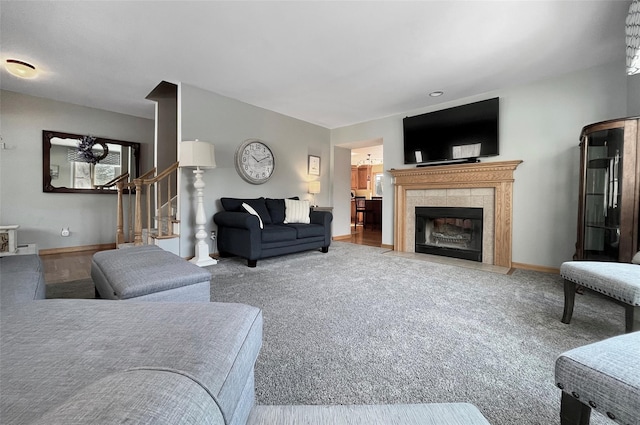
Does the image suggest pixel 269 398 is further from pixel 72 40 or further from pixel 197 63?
pixel 72 40

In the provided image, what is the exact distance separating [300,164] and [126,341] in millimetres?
4669

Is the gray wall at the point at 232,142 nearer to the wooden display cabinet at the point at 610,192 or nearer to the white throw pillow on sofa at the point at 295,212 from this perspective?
the white throw pillow on sofa at the point at 295,212

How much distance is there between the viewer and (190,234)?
12.1 feet

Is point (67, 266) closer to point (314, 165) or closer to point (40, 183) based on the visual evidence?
point (40, 183)

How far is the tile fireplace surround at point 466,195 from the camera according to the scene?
3553 millimetres

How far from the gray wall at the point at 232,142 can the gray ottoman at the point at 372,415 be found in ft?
11.2

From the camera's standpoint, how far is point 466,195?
3.91 meters

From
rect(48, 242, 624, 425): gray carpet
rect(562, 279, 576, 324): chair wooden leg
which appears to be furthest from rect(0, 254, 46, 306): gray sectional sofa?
rect(562, 279, 576, 324): chair wooden leg

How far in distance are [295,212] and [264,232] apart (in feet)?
3.27

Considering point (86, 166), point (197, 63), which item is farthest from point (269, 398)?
point (86, 166)

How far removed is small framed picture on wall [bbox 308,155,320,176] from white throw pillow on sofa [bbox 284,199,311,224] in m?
1.16

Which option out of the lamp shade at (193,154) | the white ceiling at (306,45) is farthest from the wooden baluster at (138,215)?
the white ceiling at (306,45)

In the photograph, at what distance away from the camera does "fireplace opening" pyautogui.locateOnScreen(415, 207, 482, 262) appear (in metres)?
3.85

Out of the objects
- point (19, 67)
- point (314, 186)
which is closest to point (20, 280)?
point (19, 67)
